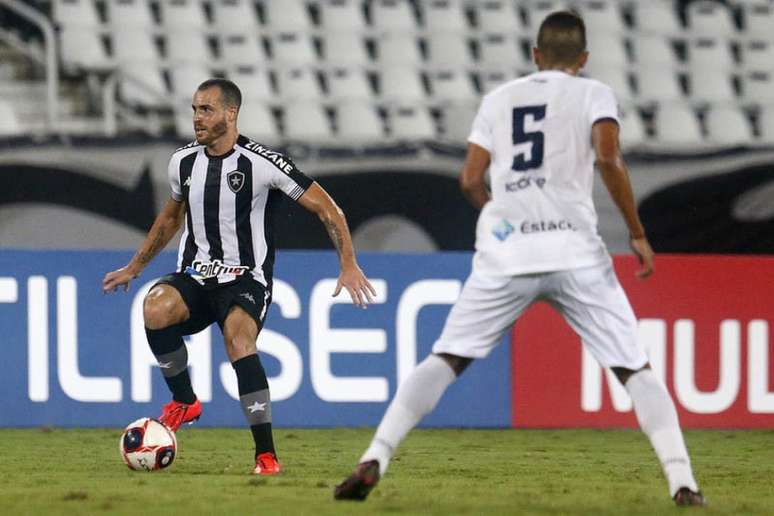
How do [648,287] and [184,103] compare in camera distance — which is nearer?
[648,287]

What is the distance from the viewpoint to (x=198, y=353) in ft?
30.5

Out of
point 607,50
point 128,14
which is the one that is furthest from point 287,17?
point 607,50

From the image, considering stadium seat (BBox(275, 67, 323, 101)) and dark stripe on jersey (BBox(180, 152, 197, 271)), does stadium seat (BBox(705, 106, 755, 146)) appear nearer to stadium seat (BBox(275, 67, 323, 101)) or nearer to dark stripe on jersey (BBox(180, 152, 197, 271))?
stadium seat (BBox(275, 67, 323, 101))

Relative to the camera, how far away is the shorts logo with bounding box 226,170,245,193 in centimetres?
669

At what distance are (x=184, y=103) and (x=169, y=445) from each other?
6.66 m

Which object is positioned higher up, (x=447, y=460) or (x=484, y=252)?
(x=484, y=252)

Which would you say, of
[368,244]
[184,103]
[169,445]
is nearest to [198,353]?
[368,244]

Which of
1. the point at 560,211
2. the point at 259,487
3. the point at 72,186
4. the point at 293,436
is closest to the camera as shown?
the point at 560,211

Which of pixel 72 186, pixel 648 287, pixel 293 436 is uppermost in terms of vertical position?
pixel 72 186

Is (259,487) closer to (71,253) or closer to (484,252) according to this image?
(484,252)

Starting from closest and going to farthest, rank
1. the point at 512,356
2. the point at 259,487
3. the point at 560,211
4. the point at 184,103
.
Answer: the point at 560,211
the point at 259,487
the point at 512,356
the point at 184,103

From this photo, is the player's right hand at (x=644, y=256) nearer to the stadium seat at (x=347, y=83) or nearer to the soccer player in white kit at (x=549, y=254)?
the soccer player in white kit at (x=549, y=254)

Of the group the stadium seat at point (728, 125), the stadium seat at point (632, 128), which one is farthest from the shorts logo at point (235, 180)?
the stadium seat at point (728, 125)

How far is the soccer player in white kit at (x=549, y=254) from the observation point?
5.31 metres
